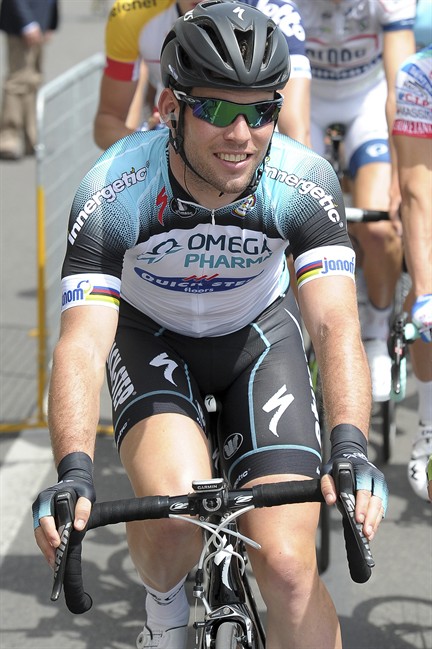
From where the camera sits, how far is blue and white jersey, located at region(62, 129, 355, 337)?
12.2ft

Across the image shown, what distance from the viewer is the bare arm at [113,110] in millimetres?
6008

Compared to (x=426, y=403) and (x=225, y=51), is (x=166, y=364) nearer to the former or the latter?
(x=225, y=51)

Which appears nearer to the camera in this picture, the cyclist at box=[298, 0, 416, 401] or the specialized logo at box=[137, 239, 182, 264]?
the specialized logo at box=[137, 239, 182, 264]

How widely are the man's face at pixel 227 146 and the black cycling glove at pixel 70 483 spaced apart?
37.6 inches

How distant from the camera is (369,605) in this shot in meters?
5.02

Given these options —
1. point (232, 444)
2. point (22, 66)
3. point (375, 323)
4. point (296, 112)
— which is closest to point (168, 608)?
point (232, 444)

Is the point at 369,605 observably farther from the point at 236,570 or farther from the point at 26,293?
the point at 26,293

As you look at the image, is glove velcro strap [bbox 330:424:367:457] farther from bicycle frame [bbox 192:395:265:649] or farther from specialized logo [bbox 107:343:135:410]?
specialized logo [bbox 107:343:135:410]

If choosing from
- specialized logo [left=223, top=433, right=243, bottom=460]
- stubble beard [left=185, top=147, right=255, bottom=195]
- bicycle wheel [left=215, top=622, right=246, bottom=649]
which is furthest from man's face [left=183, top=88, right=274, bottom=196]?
bicycle wheel [left=215, top=622, right=246, bottom=649]

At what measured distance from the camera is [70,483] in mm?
3043

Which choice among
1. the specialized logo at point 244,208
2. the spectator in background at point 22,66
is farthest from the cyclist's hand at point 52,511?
the spectator in background at point 22,66

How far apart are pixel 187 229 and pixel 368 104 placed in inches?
128

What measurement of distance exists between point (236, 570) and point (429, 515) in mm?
2522

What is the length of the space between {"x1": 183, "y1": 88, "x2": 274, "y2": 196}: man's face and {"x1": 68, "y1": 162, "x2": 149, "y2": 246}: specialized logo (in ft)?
0.86
